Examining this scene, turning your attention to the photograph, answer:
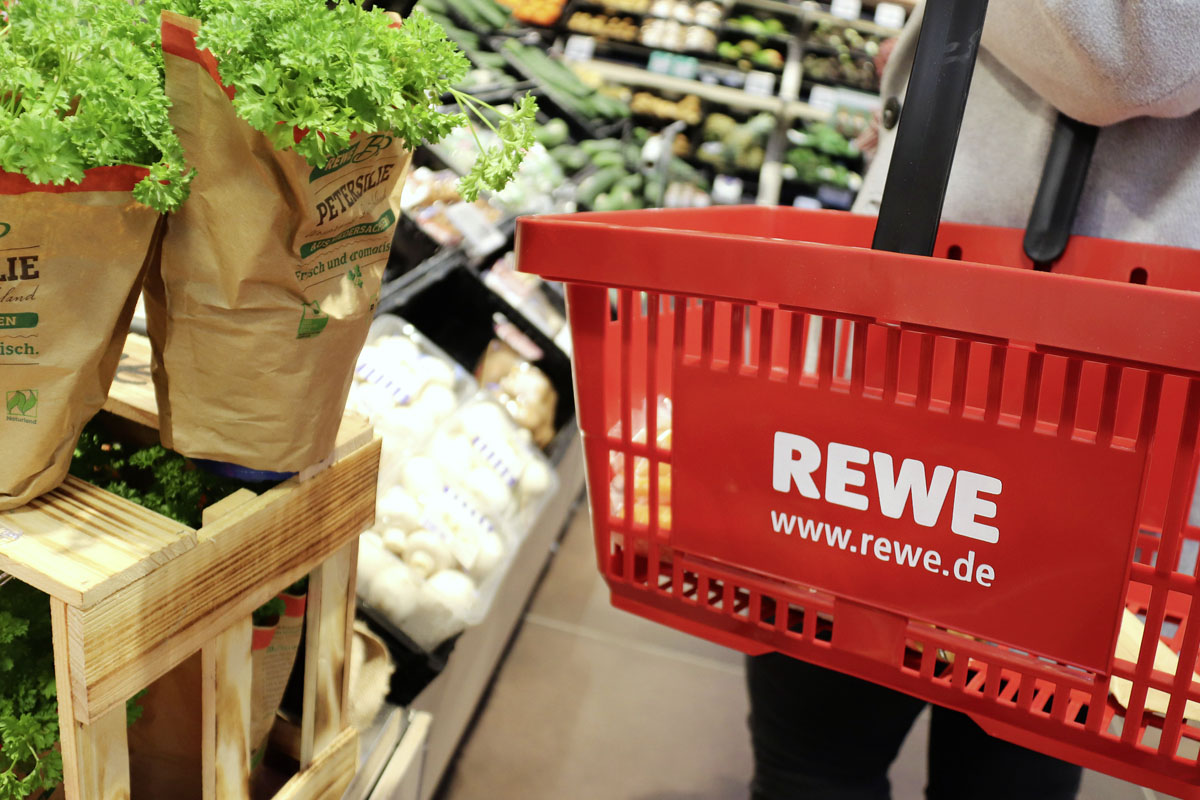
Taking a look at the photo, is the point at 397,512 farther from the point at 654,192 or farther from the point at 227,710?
the point at 654,192

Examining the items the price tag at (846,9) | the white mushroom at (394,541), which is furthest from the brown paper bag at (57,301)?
the price tag at (846,9)

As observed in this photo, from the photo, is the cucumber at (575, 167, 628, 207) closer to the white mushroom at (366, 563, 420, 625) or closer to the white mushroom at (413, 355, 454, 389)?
the white mushroom at (413, 355, 454, 389)

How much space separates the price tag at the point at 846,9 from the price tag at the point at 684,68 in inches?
34.0

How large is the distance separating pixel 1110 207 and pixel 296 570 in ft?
3.55

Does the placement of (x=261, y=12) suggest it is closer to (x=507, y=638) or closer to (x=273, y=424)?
(x=273, y=424)

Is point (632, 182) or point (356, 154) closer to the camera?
point (356, 154)

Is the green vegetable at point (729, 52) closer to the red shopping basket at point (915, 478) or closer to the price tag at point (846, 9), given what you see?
the price tag at point (846, 9)

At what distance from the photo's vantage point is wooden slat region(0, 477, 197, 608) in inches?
25.2

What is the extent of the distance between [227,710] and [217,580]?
6.2 inches

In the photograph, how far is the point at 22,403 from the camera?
0.67 meters

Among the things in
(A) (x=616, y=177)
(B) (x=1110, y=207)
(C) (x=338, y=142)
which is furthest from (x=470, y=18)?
(C) (x=338, y=142)

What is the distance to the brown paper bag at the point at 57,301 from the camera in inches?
24.4

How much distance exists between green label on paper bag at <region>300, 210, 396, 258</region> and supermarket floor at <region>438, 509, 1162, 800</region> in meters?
1.27

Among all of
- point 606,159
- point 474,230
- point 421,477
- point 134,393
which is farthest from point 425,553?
point 606,159
